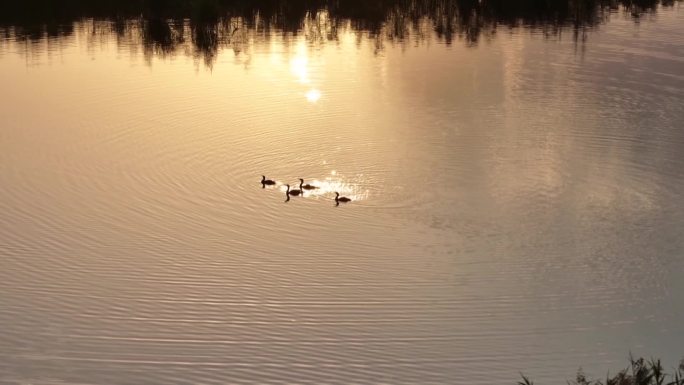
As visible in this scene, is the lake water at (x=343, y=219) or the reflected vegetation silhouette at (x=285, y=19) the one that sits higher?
the reflected vegetation silhouette at (x=285, y=19)

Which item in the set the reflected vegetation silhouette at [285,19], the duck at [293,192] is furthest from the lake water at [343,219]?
the reflected vegetation silhouette at [285,19]

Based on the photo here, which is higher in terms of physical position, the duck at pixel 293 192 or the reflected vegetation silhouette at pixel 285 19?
the reflected vegetation silhouette at pixel 285 19

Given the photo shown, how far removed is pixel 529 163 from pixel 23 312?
522 centimetres

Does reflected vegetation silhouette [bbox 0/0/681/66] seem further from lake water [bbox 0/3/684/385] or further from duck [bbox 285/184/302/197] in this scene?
duck [bbox 285/184/302/197]

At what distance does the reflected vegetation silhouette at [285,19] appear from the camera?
57.1 feet

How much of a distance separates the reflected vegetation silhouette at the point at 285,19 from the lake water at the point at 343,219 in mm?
1914

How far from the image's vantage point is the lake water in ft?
21.6

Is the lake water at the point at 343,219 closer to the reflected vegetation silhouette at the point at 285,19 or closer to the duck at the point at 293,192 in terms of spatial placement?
the duck at the point at 293,192

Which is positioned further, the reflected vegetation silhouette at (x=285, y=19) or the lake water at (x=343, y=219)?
the reflected vegetation silhouette at (x=285, y=19)

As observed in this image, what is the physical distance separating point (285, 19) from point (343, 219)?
10557 millimetres

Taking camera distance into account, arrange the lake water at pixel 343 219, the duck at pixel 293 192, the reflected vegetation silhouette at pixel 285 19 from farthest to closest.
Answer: the reflected vegetation silhouette at pixel 285 19, the duck at pixel 293 192, the lake water at pixel 343 219

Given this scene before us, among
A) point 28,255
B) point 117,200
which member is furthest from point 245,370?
point 117,200

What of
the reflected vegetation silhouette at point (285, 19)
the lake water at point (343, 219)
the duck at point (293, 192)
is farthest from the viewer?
the reflected vegetation silhouette at point (285, 19)

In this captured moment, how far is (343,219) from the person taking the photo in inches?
350
